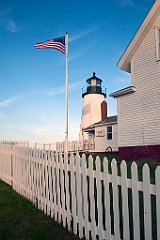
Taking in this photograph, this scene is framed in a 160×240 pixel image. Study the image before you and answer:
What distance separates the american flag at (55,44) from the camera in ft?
49.8

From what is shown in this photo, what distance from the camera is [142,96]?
12516 millimetres

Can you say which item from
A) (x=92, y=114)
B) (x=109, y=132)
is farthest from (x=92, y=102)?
(x=109, y=132)

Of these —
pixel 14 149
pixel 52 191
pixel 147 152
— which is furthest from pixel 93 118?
pixel 52 191

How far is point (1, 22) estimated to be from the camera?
1077cm

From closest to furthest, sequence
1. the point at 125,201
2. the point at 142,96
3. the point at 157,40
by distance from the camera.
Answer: the point at 125,201, the point at 157,40, the point at 142,96

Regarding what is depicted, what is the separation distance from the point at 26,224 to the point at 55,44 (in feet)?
45.5

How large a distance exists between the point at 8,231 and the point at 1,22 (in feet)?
32.4

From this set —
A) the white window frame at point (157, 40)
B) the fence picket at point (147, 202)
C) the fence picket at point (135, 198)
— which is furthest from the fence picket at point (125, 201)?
the white window frame at point (157, 40)

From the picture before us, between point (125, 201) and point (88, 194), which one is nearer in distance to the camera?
point (125, 201)

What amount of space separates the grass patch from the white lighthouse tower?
26416mm

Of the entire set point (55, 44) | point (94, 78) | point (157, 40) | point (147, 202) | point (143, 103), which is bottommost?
point (147, 202)

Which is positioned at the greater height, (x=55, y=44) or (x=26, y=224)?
(x=55, y=44)

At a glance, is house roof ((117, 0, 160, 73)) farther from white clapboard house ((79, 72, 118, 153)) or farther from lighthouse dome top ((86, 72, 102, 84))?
lighthouse dome top ((86, 72, 102, 84))

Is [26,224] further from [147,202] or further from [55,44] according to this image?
[55,44]
